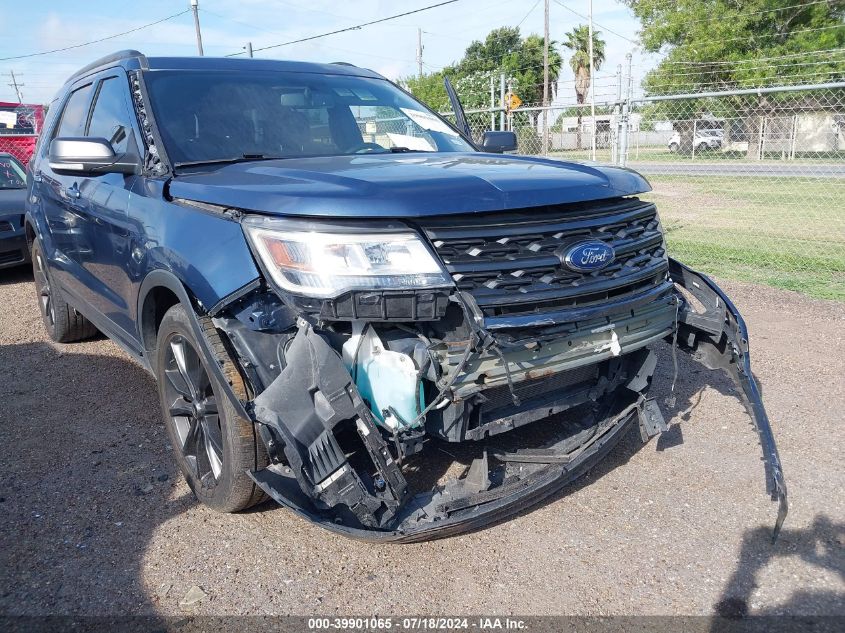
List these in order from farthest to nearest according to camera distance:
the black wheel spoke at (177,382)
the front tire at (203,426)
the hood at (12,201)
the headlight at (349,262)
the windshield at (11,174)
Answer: the windshield at (11,174), the hood at (12,201), the black wheel spoke at (177,382), the front tire at (203,426), the headlight at (349,262)

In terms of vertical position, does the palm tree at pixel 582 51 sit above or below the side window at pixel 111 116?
above

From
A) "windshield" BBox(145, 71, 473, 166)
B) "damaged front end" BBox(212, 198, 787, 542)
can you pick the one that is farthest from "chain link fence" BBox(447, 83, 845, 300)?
"damaged front end" BBox(212, 198, 787, 542)

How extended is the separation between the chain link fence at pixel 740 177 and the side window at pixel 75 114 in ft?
10.4

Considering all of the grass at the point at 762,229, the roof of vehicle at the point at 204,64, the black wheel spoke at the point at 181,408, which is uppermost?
the roof of vehicle at the point at 204,64

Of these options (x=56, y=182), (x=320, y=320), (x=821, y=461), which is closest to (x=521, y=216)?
(x=320, y=320)

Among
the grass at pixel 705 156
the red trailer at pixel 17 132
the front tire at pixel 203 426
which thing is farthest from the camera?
the red trailer at pixel 17 132

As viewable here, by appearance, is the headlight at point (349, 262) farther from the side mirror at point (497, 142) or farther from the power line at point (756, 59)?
the power line at point (756, 59)

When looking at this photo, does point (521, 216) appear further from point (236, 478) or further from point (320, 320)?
point (236, 478)

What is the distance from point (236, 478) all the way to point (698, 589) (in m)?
1.82

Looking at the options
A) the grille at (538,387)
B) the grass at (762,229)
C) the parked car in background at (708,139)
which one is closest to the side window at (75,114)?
the grille at (538,387)

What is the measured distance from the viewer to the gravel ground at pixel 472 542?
8.36 feet

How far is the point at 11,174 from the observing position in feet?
31.4

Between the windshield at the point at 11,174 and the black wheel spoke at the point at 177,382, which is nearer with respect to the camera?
the black wheel spoke at the point at 177,382

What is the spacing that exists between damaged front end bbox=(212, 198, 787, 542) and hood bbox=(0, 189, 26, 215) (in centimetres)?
742
